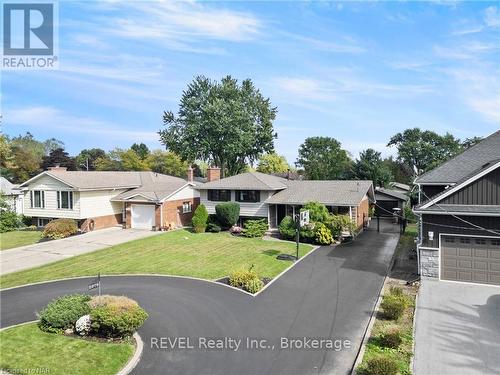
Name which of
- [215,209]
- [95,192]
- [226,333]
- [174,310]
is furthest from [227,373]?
[95,192]

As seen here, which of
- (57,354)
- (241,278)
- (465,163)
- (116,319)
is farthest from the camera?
(465,163)

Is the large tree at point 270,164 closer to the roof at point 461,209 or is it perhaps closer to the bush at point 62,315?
the roof at point 461,209

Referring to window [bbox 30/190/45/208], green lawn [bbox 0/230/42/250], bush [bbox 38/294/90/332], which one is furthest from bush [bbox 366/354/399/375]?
window [bbox 30/190/45/208]

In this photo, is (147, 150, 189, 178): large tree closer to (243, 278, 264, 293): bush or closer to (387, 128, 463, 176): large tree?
(387, 128, 463, 176): large tree

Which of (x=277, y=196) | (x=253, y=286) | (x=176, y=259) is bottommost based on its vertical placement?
(x=253, y=286)

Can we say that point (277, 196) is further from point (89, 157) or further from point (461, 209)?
point (89, 157)

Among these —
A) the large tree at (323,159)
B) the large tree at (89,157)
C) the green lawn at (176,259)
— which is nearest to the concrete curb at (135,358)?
the green lawn at (176,259)

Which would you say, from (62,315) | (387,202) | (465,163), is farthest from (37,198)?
(387,202)
